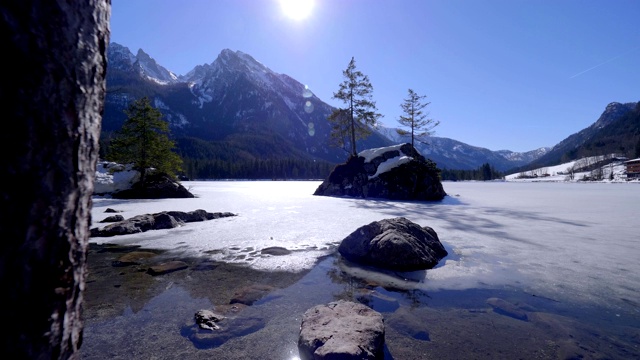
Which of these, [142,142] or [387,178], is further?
[142,142]

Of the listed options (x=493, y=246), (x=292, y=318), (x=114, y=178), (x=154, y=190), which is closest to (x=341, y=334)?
(x=292, y=318)

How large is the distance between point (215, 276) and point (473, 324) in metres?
4.04

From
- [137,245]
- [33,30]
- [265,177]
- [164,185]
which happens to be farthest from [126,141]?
[265,177]

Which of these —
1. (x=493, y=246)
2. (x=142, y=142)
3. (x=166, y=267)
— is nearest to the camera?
(x=166, y=267)

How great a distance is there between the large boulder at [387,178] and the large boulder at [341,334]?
1753 cm

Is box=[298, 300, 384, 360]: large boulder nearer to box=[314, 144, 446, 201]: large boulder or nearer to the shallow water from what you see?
the shallow water

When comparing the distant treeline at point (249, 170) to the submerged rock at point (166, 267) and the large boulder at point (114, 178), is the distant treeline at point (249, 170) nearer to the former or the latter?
the large boulder at point (114, 178)

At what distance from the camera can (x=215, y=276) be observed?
16.0 ft

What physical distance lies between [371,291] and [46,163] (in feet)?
13.9

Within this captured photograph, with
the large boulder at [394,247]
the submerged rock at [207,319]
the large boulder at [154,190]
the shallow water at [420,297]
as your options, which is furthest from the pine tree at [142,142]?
the submerged rock at [207,319]

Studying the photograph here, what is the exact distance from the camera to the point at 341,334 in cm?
288

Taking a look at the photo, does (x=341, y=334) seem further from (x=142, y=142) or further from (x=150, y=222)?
(x=142, y=142)

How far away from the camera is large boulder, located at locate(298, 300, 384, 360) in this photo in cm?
263

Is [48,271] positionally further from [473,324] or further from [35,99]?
[473,324]
